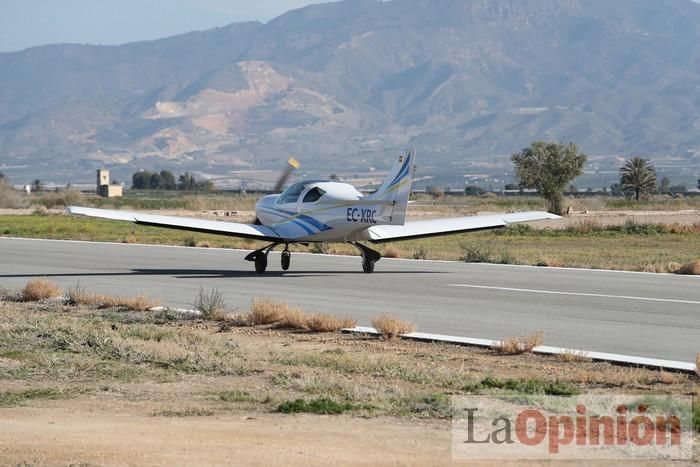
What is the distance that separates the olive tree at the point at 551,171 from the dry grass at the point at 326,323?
71.0 m

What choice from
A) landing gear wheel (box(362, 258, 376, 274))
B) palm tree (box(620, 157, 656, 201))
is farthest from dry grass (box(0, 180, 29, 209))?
landing gear wheel (box(362, 258, 376, 274))

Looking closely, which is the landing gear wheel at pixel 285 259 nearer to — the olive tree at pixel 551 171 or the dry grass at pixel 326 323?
the dry grass at pixel 326 323

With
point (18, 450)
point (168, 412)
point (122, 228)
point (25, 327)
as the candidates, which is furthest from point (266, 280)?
point (122, 228)

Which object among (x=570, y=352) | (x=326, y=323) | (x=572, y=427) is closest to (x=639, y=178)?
(x=326, y=323)

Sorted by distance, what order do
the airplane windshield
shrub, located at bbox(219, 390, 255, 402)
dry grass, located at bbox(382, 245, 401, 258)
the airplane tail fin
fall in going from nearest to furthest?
Result: shrub, located at bbox(219, 390, 255, 402)
the airplane tail fin
the airplane windshield
dry grass, located at bbox(382, 245, 401, 258)

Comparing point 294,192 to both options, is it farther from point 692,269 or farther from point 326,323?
point 326,323

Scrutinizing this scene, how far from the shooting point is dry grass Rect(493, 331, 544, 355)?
53.9 feet

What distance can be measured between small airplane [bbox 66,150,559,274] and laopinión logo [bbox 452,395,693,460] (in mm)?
14581

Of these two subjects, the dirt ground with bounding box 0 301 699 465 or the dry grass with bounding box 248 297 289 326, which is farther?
the dry grass with bounding box 248 297 289 326

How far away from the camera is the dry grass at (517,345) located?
1644cm

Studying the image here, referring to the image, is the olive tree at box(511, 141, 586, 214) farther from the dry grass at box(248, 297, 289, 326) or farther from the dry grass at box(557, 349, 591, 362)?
the dry grass at box(557, 349, 591, 362)

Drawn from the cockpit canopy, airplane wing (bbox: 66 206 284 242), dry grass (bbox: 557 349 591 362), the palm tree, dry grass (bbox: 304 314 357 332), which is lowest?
dry grass (bbox: 557 349 591 362)

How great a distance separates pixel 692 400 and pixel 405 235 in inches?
652

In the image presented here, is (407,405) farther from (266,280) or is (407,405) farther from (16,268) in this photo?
(16,268)
